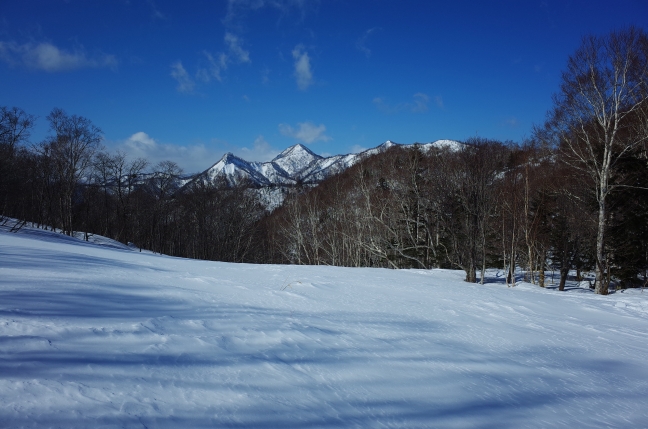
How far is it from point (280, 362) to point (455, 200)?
14.5 meters

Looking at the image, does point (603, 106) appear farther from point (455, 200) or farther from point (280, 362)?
point (280, 362)

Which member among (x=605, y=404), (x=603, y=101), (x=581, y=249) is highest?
(x=603, y=101)

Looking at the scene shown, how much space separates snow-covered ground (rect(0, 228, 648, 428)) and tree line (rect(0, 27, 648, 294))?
10.7m

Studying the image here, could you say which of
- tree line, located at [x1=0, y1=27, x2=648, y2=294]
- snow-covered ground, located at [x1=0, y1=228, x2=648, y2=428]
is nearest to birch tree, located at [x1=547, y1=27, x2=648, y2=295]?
tree line, located at [x1=0, y1=27, x2=648, y2=294]

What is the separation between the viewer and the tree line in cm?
1473

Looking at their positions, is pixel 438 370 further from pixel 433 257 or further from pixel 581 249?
pixel 581 249

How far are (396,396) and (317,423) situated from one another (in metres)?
0.95

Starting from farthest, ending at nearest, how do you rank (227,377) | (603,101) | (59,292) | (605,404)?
(603,101) → (59,292) → (605,404) → (227,377)

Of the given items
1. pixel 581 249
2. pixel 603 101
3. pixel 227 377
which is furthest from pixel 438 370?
pixel 581 249

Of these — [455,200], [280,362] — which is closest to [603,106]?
[455,200]

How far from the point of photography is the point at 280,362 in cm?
335

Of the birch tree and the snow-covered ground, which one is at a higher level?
the birch tree

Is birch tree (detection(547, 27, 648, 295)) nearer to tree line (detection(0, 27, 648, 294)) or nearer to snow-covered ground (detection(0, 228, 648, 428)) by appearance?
tree line (detection(0, 27, 648, 294))

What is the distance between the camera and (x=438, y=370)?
373cm
